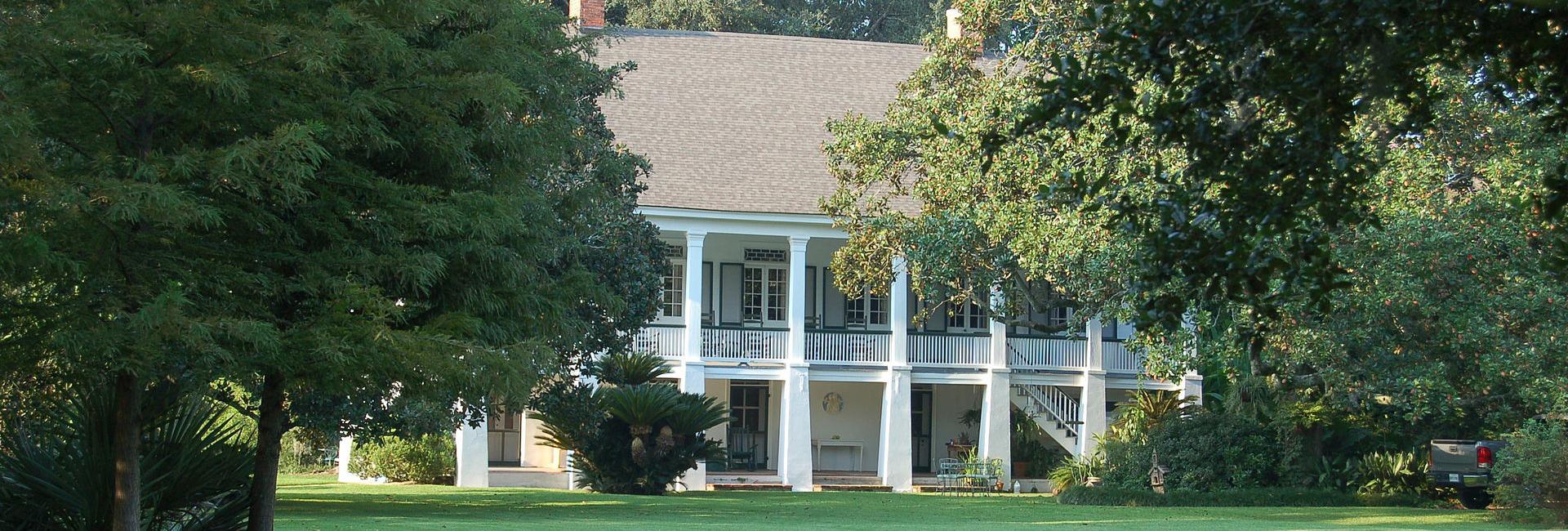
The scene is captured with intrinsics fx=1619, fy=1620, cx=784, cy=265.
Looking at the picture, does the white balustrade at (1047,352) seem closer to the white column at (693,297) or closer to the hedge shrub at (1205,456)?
the hedge shrub at (1205,456)

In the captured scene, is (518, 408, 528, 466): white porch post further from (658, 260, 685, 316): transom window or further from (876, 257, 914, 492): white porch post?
(876, 257, 914, 492): white porch post

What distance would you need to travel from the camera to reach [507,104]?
10406 millimetres

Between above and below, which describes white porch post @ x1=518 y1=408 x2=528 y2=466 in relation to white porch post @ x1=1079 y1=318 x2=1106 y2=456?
below

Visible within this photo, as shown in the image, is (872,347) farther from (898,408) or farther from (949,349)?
(949,349)

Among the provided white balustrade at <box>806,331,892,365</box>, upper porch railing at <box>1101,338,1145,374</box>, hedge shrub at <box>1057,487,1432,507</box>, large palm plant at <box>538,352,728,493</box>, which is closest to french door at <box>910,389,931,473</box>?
white balustrade at <box>806,331,892,365</box>

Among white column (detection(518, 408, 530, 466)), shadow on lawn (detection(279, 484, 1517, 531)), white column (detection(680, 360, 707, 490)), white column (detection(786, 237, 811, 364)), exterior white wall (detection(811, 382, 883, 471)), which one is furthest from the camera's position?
exterior white wall (detection(811, 382, 883, 471))

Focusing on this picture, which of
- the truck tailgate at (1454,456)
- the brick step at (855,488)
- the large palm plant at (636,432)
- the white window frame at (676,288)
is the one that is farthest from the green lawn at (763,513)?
the white window frame at (676,288)

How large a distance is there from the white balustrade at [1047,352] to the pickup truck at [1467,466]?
27.0 ft

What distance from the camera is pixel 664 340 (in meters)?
29.8

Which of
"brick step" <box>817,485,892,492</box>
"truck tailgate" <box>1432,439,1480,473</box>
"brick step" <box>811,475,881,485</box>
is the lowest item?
"brick step" <box>817,485,892,492</box>

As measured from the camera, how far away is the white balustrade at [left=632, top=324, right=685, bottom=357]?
96.9 feet

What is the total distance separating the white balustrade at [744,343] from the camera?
30094mm

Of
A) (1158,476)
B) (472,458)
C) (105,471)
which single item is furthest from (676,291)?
(105,471)

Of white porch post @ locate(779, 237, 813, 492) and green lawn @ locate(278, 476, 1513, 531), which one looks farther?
white porch post @ locate(779, 237, 813, 492)
